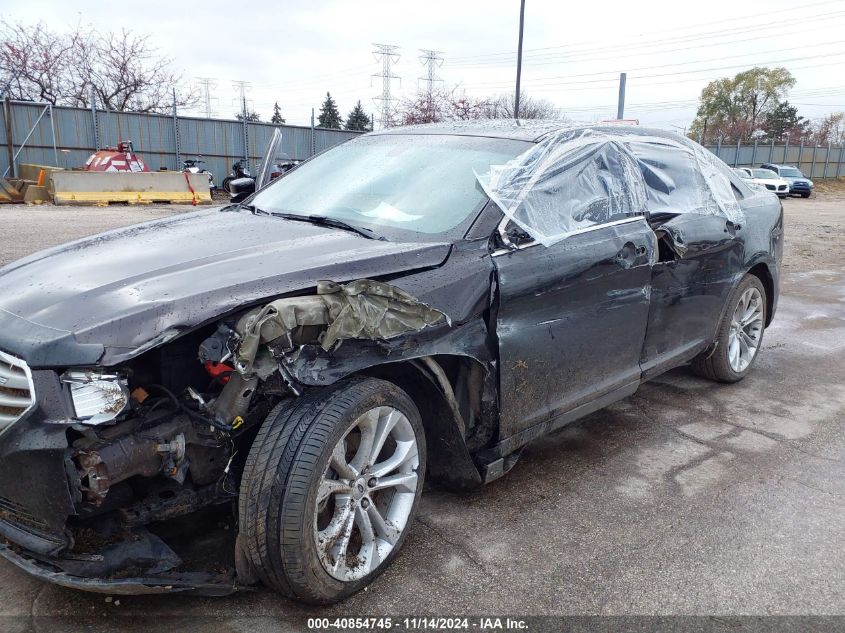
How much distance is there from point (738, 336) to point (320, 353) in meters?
3.73

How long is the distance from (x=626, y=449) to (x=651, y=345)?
0.62 metres

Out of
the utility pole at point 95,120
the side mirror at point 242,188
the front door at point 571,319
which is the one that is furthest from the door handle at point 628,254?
the utility pole at point 95,120

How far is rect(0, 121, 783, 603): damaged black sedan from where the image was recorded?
2.18 meters

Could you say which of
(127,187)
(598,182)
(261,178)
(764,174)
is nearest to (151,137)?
(127,187)

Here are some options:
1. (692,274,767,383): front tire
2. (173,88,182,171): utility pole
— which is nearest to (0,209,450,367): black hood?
(692,274,767,383): front tire

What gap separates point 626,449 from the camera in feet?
13.1

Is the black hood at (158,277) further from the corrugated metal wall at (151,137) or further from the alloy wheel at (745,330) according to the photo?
the corrugated metal wall at (151,137)

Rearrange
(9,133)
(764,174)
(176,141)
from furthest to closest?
(764,174) → (176,141) → (9,133)

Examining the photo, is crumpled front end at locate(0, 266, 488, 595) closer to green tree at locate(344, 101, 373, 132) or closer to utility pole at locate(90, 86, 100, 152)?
utility pole at locate(90, 86, 100, 152)

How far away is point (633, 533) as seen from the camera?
3102 millimetres

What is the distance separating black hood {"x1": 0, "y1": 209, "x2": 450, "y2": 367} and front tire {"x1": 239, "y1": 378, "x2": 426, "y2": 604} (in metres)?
0.44

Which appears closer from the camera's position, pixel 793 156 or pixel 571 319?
pixel 571 319

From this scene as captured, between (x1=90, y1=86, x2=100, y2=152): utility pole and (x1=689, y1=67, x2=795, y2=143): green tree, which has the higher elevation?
(x1=689, y1=67, x2=795, y2=143): green tree

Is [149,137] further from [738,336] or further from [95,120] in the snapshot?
[738,336]
